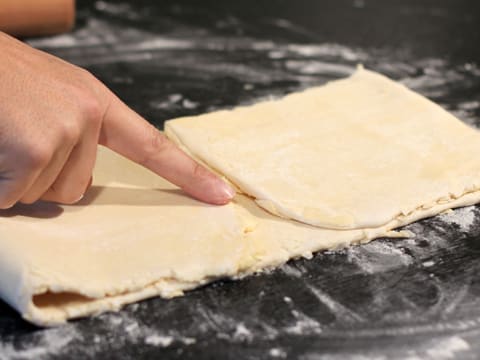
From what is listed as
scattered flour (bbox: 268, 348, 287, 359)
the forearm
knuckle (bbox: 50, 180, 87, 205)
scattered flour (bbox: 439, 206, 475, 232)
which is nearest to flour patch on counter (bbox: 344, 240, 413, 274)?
scattered flour (bbox: 439, 206, 475, 232)

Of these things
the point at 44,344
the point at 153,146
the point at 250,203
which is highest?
the point at 153,146

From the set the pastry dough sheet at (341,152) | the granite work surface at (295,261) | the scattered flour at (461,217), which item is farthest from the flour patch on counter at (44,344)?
the scattered flour at (461,217)

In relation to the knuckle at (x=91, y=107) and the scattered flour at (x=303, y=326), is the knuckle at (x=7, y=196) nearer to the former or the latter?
the knuckle at (x=91, y=107)

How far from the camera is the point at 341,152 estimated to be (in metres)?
1.46

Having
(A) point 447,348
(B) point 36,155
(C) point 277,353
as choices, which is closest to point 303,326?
(C) point 277,353

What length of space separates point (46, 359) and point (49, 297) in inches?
4.5

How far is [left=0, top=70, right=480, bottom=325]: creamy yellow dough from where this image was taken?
1.11 m

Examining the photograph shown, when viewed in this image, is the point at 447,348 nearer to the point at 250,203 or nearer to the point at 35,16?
→ the point at 250,203

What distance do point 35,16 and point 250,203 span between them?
3.46ft

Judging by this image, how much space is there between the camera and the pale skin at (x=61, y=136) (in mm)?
1117

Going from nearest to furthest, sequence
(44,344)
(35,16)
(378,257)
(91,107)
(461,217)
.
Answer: (44,344) < (91,107) < (378,257) < (461,217) < (35,16)

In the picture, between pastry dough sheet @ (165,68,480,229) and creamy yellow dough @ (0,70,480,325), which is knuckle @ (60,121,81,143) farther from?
pastry dough sheet @ (165,68,480,229)

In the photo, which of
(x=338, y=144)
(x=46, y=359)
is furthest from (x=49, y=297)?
(x=338, y=144)

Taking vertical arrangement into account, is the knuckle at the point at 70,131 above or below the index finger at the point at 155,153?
above
